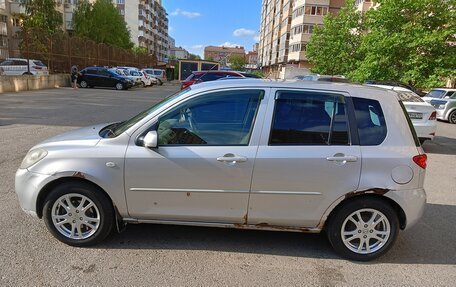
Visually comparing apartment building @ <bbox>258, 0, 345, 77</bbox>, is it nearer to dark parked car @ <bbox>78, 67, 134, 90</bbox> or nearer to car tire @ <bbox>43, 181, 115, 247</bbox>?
dark parked car @ <bbox>78, 67, 134, 90</bbox>

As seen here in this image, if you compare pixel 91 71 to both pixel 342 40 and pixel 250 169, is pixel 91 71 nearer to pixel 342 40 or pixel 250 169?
pixel 342 40

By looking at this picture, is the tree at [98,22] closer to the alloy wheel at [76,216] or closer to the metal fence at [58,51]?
the metal fence at [58,51]

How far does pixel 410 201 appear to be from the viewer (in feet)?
11.1

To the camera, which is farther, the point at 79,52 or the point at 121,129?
the point at 79,52

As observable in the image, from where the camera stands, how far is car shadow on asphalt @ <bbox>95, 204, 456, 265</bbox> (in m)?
3.57

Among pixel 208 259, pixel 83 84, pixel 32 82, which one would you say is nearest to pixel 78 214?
pixel 208 259

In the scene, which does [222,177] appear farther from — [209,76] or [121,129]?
[209,76]

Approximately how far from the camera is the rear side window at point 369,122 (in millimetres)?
3354

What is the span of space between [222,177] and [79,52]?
93.3ft

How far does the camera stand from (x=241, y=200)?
3.35m

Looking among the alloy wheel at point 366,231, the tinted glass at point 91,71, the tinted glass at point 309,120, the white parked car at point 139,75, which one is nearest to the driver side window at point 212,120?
the tinted glass at point 309,120

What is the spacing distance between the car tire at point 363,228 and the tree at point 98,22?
44592 millimetres

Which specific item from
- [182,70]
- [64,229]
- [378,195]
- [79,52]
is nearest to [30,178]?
[64,229]

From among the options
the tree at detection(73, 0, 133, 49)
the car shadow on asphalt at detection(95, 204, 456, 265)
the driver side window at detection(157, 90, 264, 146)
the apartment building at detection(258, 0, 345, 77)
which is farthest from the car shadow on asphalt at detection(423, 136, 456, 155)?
the tree at detection(73, 0, 133, 49)
